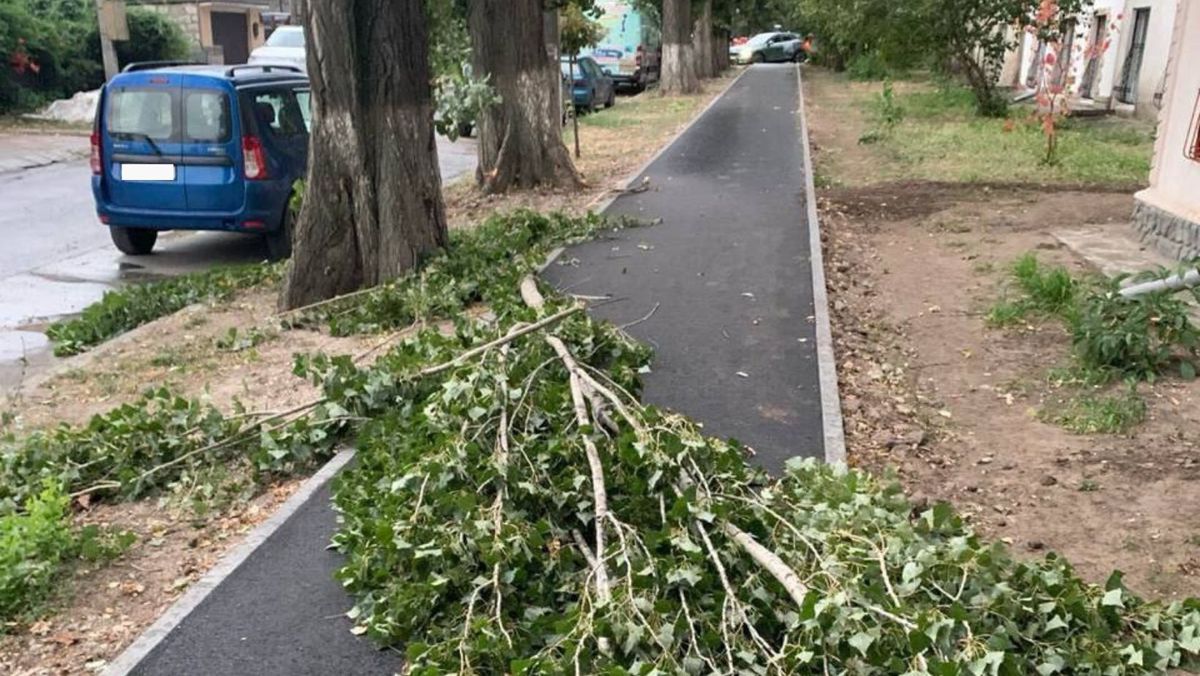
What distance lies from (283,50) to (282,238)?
14.0m

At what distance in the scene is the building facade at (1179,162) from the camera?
8.58 m

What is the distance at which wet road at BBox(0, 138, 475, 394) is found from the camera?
8250 millimetres

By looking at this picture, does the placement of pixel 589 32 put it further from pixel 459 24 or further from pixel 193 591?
pixel 193 591

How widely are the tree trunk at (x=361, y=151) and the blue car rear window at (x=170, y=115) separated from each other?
2.11 metres

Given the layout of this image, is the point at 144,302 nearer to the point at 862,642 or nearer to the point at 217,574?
the point at 217,574

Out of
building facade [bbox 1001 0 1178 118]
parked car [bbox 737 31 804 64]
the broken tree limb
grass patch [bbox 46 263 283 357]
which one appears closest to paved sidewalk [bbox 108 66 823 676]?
the broken tree limb

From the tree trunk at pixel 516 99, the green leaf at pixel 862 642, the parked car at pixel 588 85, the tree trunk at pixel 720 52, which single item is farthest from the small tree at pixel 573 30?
the tree trunk at pixel 720 52

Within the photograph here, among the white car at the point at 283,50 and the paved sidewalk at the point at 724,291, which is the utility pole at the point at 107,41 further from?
the paved sidewalk at the point at 724,291

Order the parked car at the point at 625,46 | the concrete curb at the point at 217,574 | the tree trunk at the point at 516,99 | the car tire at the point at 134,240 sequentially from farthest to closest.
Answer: the parked car at the point at 625,46 → the tree trunk at the point at 516,99 → the car tire at the point at 134,240 → the concrete curb at the point at 217,574

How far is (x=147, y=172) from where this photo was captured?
9.95m

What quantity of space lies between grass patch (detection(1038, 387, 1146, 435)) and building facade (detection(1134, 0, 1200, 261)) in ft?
10.9

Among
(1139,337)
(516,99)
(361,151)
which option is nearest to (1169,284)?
(1139,337)

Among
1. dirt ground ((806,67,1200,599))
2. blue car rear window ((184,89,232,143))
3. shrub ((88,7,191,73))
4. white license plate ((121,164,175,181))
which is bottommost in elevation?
dirt ground ((806,67,1200,599))

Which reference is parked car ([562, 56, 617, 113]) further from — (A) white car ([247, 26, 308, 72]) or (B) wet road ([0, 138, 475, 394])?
(B) wet road ([0, 138, 475, 394])
